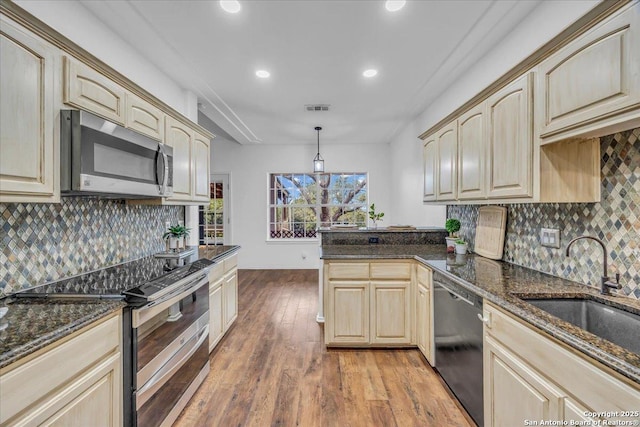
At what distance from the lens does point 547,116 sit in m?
1.50

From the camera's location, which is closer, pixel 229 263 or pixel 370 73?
pixel 229 263

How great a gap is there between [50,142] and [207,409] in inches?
72.1

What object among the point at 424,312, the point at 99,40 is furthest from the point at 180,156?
the point at 424,312

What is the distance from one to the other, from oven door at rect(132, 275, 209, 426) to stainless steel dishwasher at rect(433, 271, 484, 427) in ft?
5.90

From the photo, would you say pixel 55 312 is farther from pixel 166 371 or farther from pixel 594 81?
pixel 594 81

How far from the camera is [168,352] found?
170 centimetres

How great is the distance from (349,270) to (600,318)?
166 centimetres

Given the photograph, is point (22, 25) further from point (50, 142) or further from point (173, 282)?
point (173, 282)

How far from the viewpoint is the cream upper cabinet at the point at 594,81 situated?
110 centimetres

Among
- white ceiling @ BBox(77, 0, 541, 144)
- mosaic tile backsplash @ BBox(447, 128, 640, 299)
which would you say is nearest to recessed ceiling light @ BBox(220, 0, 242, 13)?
white ceiling @ BBox(77, 0, 541, 144)

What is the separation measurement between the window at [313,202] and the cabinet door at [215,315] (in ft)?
12.2

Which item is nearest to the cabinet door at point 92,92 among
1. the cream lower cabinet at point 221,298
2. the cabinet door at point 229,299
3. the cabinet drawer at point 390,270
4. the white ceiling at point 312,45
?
the white ceiling at point 312,45

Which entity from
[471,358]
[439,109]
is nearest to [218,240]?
[439,109]

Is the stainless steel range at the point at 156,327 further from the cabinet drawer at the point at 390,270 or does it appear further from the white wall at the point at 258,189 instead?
the white wall at the point at 258,189
